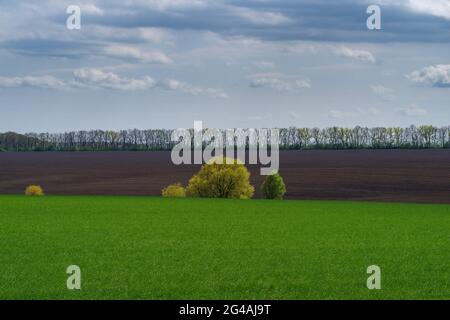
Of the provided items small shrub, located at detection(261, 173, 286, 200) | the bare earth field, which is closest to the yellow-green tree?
small shrub, located at detection(261, 173, 286, 200)

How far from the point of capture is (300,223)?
4009 centimetres

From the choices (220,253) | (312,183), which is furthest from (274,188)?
(220,253)

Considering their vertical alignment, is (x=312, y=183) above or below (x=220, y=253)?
below

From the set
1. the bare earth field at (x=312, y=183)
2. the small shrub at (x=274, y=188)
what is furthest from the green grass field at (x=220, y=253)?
the bare earth field at (x=312, y=183)

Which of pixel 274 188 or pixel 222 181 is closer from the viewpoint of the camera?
pixel 222 181

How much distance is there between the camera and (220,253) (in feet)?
84.2

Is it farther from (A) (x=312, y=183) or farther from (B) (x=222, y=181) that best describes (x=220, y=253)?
(A) (x=312, y=183)

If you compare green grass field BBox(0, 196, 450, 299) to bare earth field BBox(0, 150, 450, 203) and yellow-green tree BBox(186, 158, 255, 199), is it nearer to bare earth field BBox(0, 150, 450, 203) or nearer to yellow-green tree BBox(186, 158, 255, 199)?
yellow-green tree BBox(186, 158, 255, 199)

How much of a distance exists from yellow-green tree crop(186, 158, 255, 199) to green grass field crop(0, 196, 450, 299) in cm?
3635

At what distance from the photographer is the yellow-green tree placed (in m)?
85.9

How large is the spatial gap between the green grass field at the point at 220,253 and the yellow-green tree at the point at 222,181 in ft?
119

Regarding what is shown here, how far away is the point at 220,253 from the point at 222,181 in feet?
199

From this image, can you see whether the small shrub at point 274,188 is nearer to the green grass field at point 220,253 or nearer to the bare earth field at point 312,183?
the bare earth field at point 312,183
